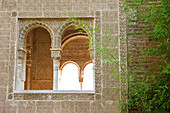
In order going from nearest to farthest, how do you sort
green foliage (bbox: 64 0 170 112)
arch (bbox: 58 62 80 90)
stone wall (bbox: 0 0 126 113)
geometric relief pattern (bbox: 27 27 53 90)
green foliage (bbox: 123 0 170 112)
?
green foliage (bbox: 123 0 170 112) < green foliage (bbox: 64 0 170 112) < stone wall (bbox: 0 0 126 113) < geometric relief pattern (bbox: 27 27 53 90) < arch (bbox: 58 62 80 90)

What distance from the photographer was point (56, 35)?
661cm

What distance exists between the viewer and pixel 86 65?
11.3m

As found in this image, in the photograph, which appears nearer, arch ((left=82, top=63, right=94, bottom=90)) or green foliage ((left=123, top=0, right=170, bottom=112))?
green foliage ((left=123, top=0, right=170, bottom=112))

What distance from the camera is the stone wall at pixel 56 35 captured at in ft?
20.6

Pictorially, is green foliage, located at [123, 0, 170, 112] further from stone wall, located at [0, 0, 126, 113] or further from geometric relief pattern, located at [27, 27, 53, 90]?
geometric relief pattern, located at [27, 27, 53, 90]

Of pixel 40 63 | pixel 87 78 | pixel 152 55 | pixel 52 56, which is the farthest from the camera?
pixel 87 78

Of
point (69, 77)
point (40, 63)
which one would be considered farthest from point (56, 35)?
point (69, 77)

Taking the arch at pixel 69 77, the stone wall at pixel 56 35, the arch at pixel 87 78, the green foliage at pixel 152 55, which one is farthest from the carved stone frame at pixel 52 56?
the arch at pixel 87 78

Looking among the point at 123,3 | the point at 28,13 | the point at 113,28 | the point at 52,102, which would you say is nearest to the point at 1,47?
the point at 28,13

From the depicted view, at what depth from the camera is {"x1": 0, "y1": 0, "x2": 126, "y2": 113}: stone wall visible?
629 cm

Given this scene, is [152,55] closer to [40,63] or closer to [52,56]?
[52,56]

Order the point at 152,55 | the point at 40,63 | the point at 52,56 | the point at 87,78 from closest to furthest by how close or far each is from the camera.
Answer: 1. the point at 152,55
2. the point at 52,56
3. the point at 40,63
4. the point at 87,78

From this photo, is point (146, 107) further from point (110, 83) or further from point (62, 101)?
point (62, 101)

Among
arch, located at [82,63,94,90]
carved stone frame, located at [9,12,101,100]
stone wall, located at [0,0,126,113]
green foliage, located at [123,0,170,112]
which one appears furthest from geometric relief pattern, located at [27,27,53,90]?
green foliage, located at [123,0,170,112]
